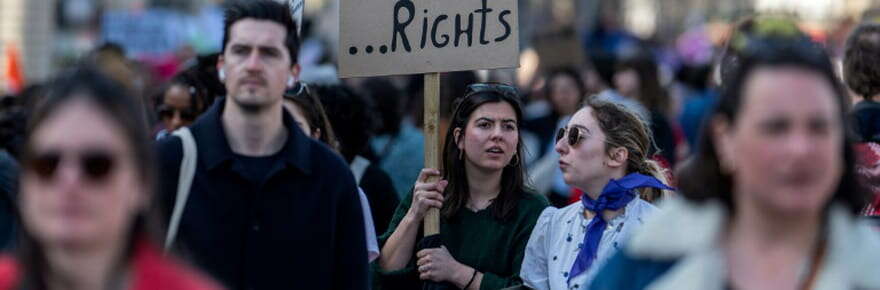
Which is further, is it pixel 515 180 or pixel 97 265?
pixel 515 180

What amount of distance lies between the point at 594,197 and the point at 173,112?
9.73 feet

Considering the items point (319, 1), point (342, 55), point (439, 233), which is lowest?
point (319, 1)

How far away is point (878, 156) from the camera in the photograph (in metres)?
6.14

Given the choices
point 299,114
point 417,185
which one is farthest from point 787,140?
point 299,114

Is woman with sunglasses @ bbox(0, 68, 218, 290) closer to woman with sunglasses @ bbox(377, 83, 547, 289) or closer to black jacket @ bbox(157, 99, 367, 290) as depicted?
black jacket @ bbox(157, 99, 367, 290)

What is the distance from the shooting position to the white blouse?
19.1ft

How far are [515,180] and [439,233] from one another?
14.5 inches

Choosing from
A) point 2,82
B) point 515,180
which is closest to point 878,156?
point 515,180

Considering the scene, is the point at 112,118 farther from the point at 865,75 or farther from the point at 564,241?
the point at 865,75

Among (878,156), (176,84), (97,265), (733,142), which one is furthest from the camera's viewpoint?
(176,84)

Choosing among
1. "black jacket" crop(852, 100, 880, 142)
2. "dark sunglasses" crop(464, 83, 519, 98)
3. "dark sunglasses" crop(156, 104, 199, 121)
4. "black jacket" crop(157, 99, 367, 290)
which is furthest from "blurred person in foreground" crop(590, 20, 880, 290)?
"dark sunglasses" crop(156, 104, 199, 121)

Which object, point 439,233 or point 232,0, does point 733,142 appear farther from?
point 439,233

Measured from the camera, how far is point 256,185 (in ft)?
16.7

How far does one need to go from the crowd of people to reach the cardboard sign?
0.17 meters
